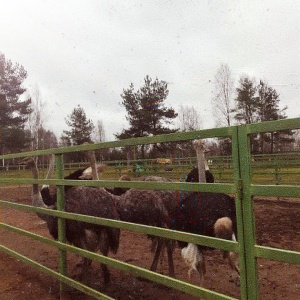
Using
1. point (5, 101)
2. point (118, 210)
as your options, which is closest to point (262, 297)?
point (118, 210)

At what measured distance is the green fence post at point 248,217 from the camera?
1843 millimetres

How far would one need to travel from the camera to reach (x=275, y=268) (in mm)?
4316

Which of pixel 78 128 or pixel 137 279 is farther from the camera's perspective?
pixel 78 128

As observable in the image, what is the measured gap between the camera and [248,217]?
1852 mm

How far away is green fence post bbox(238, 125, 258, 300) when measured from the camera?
1.84 metres

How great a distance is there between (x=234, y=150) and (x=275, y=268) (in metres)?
2.96

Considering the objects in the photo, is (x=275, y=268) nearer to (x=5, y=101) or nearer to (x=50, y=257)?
(x=50, y=257)

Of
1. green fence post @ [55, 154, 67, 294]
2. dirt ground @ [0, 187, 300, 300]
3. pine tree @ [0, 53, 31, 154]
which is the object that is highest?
pine tree @ [0, 53, 31, 154]

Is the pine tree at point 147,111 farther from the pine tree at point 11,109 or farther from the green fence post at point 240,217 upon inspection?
the green fence post at point 240,217

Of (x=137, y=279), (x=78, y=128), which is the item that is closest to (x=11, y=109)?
(x=78, y=128)

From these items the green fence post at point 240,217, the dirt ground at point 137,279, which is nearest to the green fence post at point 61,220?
the dirt ground at point 137,279

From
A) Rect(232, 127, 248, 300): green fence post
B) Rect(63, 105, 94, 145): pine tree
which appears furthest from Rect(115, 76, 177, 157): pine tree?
Rect(232, 127, 248, 300): green fence post

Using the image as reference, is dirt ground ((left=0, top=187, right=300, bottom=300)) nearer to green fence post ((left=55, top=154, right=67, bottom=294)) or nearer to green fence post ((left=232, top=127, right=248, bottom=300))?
green fence post ((left=55, top=154, right=67, bottom=294))

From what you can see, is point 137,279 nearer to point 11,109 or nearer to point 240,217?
point 240,217
